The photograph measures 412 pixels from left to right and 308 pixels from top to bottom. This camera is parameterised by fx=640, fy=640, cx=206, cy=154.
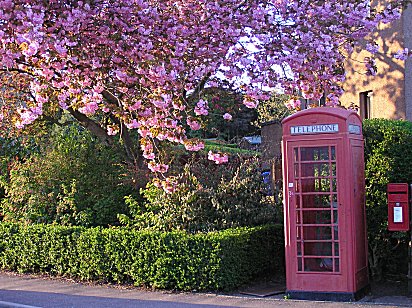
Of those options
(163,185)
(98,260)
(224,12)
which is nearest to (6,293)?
(98,260)

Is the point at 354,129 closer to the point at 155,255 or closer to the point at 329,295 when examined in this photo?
the point at 329,295

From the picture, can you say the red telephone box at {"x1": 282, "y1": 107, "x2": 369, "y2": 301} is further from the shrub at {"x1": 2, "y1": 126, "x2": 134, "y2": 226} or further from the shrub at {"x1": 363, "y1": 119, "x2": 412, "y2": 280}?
the shrub at {"x1": 2, "y1": 126, "x2": 134, "y2": 226}

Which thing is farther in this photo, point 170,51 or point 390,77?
point 390,77

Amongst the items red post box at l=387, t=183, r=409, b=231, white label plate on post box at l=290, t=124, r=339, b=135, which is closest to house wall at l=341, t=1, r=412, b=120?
white label plate on post box at l=290, t=124, r=339, b=135

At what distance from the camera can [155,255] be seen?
10.2 m

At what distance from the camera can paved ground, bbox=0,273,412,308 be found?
29.2ft

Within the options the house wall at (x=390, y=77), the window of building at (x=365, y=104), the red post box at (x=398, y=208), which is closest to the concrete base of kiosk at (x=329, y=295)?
the red post box at (x=398, y=208)

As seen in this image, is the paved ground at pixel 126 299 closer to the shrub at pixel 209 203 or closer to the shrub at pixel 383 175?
the shrub at pixel 383 175

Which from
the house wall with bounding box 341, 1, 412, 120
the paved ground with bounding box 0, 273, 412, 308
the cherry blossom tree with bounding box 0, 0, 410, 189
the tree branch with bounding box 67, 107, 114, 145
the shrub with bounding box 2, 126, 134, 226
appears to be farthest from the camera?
the house wall with bounding box 341, 1, 412, 120

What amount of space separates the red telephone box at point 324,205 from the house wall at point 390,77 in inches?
330

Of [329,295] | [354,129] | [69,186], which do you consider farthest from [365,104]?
[329,295]

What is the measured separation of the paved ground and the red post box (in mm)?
1051

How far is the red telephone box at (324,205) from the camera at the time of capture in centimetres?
882

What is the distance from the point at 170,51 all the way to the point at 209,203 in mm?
2721
